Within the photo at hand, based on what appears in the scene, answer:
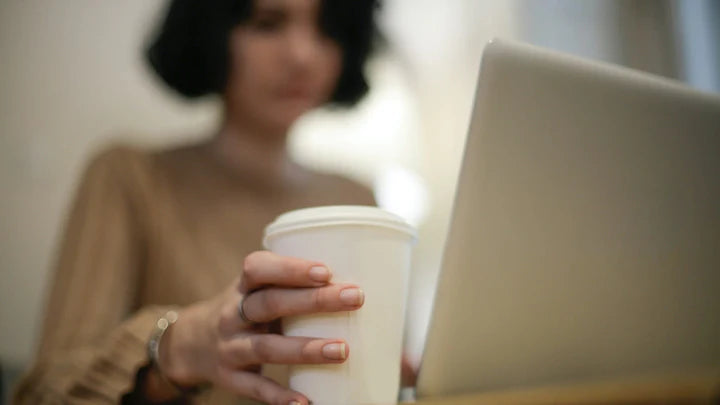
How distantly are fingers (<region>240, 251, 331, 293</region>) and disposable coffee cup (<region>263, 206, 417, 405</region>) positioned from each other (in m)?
0.02

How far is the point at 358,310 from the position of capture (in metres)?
0.44

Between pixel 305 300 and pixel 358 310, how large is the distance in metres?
0.05

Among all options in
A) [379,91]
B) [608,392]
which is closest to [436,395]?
[608,392]

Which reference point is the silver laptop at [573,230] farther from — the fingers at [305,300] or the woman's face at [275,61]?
the woman's face at [275,61]

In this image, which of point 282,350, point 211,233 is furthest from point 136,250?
point 282,350

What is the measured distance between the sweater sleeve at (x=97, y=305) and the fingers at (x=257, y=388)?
178mm

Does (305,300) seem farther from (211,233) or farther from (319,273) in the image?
(211,233)

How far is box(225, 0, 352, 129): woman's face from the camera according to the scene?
1.32 m

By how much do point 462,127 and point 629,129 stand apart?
1323 mm

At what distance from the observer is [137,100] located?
134 centimetres

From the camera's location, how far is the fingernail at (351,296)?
42 centimetres

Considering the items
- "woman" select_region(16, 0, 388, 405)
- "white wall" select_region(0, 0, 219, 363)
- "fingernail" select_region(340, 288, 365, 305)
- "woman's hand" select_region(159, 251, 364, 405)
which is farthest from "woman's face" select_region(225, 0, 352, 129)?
"fingernail" select_region(340, 288, 365, 305)

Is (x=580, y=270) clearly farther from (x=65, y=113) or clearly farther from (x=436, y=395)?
(x=65, y=113)

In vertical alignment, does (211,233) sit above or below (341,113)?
below
